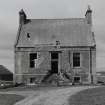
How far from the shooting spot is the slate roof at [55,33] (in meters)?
39.4

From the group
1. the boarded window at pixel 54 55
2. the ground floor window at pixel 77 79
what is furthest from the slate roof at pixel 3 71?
the ground floor window at pixel 77 79

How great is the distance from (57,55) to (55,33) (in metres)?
4.49

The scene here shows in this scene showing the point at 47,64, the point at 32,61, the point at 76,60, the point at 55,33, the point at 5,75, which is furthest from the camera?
the point at 5,75

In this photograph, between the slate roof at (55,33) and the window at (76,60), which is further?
the slate roof at (55,33)

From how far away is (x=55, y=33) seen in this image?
135ft

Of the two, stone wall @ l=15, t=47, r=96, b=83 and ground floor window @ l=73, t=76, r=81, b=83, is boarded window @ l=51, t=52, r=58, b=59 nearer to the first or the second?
stone wall @ l=15, t=47, r=96, b=83

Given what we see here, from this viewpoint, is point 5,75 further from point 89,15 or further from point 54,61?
point 89,15

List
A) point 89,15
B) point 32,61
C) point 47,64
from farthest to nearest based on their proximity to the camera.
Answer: point 89,15
point 32,61
point 47,64

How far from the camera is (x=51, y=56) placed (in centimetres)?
3931

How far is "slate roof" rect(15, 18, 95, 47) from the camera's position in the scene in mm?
39438

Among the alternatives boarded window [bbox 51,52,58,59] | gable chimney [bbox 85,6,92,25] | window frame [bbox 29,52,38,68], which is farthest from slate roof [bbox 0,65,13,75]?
gable chimney [bbox 85,6,92,25]

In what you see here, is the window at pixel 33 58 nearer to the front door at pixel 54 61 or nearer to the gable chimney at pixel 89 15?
the front door at pixel 54 61

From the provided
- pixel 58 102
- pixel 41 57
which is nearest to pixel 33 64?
pixel 41 57

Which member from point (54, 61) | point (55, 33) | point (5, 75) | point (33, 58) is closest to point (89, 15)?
point (55, 33)
